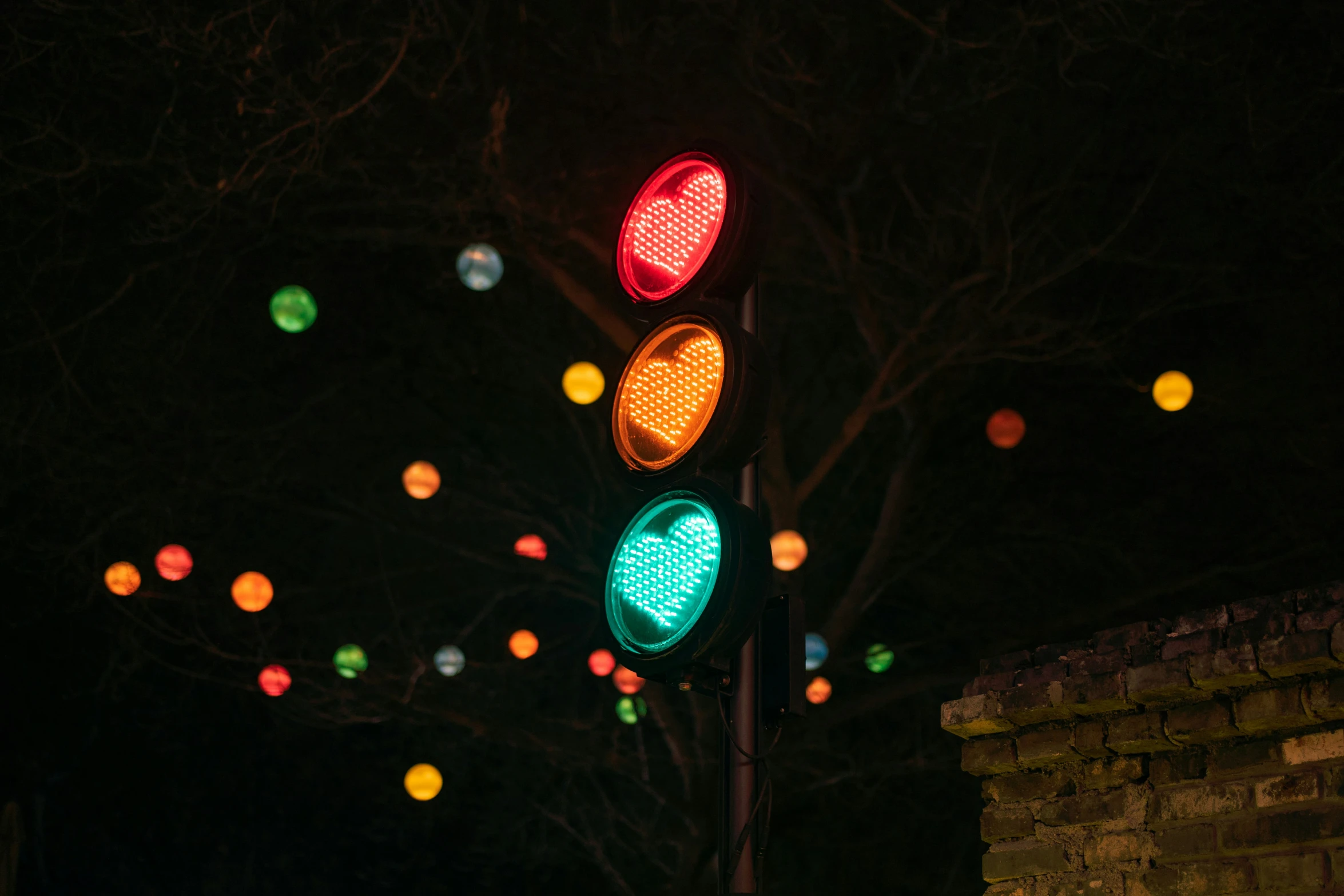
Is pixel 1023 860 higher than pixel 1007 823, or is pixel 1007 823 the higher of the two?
pixel 1007 823

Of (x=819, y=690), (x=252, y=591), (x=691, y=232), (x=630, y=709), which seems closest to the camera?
(x=691, y=232)

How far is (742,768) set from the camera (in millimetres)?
2986

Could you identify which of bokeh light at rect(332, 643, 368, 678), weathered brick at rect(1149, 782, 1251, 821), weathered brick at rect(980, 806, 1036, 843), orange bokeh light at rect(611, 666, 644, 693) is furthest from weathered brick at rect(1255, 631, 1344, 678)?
bokeh light at rect(332, 643, 368, 678)

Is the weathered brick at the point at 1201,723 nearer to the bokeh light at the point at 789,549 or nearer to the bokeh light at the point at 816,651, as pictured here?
the bokeh light at the point at 789,549

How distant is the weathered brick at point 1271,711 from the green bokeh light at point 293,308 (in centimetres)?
828

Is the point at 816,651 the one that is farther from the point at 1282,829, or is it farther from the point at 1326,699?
the point at 1326,699

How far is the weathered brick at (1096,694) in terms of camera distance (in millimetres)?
4000

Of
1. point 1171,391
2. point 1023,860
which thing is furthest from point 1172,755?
point 1171,391

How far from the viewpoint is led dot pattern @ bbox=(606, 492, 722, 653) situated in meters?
2.84

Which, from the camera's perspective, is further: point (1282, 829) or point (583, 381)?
point (583, 381)

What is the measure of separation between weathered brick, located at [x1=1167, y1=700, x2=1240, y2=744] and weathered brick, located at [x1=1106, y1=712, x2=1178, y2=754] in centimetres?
4

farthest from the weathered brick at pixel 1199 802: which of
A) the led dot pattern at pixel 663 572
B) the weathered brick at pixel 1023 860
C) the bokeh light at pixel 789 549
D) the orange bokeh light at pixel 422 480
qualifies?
the orange bokeh light at pixel 422 480

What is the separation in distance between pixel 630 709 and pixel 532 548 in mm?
2479

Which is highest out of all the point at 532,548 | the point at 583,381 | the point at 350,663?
the point at 583,381
